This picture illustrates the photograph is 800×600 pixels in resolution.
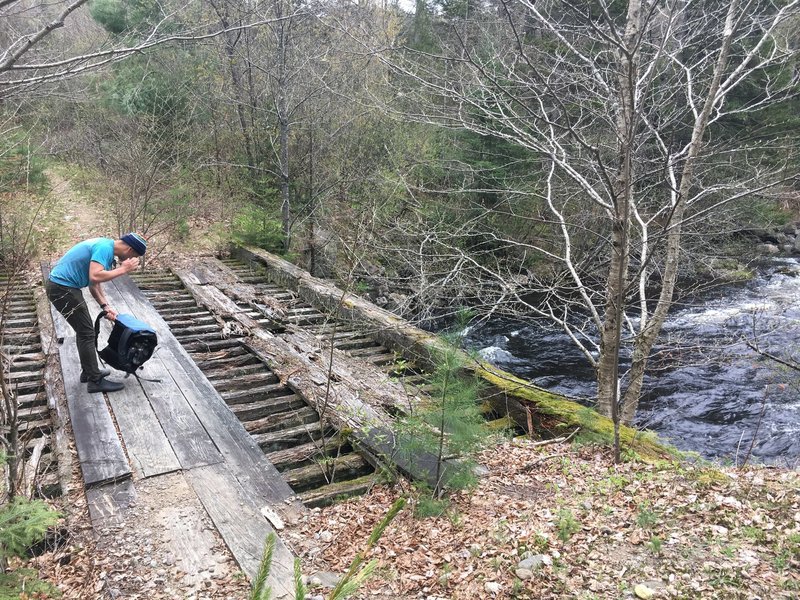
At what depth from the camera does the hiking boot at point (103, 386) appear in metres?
5.65

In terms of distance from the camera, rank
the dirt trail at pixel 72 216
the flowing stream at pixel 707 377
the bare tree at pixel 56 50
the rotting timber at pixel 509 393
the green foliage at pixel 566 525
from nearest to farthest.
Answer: the bare tree at pixel 56 50
the green foliage at pixel 566 525
the rotting timber at pixel 509 393
the flowing stream at pixel 707 377
the dirt trail at pixel 72 216

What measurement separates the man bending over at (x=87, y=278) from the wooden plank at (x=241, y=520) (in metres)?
2.02

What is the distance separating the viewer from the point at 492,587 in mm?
3414

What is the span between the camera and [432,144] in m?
15.7

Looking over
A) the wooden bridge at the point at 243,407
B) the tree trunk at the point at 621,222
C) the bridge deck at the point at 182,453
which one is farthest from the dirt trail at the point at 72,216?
the tree trunk at the point at 621,222

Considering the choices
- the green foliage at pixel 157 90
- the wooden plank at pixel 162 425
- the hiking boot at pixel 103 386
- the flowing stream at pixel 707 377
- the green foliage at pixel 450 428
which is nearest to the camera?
the green foliage at pixel 450 428

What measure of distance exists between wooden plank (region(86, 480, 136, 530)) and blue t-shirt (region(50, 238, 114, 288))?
2268 millimetres

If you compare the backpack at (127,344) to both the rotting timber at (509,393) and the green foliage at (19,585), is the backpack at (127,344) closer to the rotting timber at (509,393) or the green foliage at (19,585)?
the rotting timber at (509,393)

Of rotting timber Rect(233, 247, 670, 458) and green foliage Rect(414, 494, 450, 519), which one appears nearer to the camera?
green foliage Rect(414, 494, 450, 519)

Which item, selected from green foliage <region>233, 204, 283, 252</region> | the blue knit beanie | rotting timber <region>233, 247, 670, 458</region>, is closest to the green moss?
rotting timber <region>233, 247, 670, 458</region>

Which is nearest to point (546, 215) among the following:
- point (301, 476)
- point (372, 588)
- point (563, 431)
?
point (563, 431)

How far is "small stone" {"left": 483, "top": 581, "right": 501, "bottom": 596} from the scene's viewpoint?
338cm

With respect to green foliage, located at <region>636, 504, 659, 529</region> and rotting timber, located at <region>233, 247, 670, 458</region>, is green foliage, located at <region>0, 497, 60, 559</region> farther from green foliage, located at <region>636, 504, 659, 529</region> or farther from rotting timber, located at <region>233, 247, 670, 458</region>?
green foliage, located at <region>636, 504, 659, 529</region>

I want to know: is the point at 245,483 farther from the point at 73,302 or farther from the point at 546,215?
the point at 546,215
